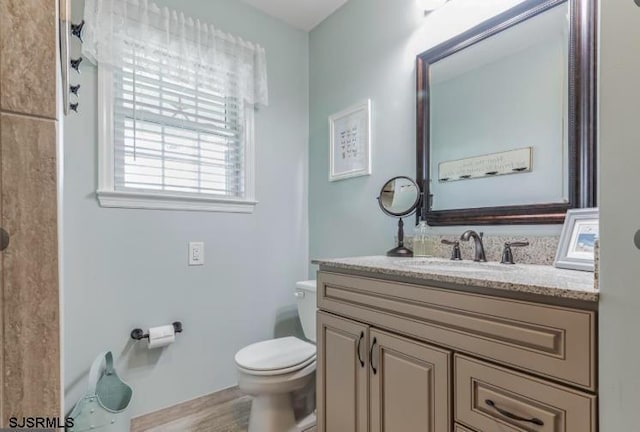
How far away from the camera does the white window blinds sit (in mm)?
1811

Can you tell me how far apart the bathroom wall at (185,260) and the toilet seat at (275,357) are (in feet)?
1.39

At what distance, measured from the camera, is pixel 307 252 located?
2520 millimetres

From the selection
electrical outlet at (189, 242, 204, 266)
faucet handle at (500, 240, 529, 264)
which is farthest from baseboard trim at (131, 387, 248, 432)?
faucet handle at (500, 240, 529, 264)

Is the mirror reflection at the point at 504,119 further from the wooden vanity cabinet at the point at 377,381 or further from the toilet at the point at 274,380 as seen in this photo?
the toilet at the point at 274,380

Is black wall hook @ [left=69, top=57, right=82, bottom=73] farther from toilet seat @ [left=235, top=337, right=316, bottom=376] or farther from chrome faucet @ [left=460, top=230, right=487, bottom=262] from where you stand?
chrome faucet @ [left=460, top=230, right=487, bottom=262]

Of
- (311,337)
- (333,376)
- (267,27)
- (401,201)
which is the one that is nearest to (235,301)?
(311,337)

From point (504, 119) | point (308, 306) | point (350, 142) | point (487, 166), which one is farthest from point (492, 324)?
point (350, 142)

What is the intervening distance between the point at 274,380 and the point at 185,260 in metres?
0.87

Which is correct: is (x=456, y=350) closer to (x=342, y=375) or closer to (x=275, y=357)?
(x=342, y=375)

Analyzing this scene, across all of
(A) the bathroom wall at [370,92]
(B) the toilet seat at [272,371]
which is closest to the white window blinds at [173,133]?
(A) the bathroom wall at [370,92]

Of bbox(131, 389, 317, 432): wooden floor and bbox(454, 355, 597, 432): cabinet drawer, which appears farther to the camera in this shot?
bbox(131, 389, 317, 432): wooden floor

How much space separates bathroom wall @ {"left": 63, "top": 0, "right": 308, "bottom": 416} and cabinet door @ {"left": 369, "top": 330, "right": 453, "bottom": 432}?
3.91 ft

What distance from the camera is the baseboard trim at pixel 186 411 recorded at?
180 cm

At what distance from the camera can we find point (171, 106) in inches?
76.5
